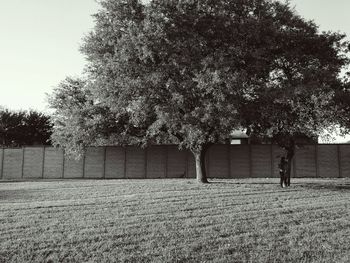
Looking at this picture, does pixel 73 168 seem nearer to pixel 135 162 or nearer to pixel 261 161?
pixel 135 162

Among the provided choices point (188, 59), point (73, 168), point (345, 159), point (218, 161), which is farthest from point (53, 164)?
point (345, 159)

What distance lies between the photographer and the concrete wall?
3400 cm

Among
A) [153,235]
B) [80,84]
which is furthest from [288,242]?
[80,84]

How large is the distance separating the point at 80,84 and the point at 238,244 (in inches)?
916

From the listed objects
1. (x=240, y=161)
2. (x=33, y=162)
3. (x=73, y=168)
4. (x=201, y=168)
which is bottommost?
(x=73, y=168)

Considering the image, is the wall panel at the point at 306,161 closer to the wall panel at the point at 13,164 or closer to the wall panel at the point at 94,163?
the wall panel at the point at 94,163

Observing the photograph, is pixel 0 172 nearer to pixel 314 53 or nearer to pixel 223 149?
pixel 223 149

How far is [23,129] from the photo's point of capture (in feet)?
172

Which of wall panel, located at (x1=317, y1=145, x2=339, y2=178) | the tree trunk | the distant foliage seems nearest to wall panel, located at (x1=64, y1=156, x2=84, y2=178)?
the tree trunk

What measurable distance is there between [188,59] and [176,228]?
38.6 ft

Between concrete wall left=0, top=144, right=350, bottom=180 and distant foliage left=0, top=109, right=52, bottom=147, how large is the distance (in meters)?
15.6

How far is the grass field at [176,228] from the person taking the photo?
8.20m

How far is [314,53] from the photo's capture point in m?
23.6

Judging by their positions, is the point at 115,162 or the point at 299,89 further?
the point at 115,162
